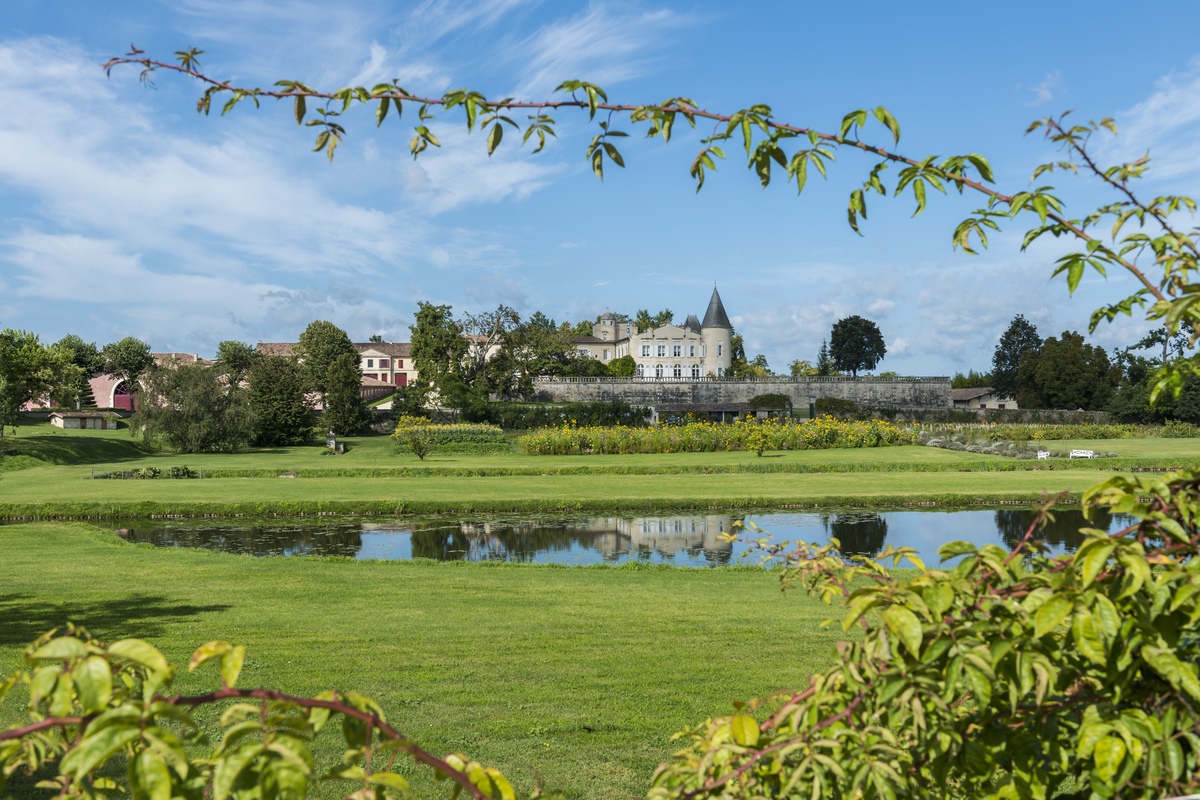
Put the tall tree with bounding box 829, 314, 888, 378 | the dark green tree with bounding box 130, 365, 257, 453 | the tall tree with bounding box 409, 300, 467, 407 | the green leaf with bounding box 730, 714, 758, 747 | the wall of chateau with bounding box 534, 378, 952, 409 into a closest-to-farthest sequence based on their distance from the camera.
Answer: the green leaf with bounding box 730, 714, 758, 747 < the dark green tree with bounding box 130, 365, 257, 453 < the tall tree with bounding box 409, 300, 467, 407 < the wall of chateau with bounding box 534, 378, 952, 409 < the tall tree with bounding box 829, 314, 888, 378

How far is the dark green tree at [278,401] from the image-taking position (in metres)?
48.1

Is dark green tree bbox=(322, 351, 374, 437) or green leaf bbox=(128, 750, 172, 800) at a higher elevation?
dark green tree bbox=(322, 351, 374, 437)

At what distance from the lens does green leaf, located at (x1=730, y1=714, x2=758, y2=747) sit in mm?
1944

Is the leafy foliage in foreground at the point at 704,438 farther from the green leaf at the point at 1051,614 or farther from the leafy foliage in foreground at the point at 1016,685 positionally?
the green leaf at the point at 1051,614

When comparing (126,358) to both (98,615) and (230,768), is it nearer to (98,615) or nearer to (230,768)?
(98,615)

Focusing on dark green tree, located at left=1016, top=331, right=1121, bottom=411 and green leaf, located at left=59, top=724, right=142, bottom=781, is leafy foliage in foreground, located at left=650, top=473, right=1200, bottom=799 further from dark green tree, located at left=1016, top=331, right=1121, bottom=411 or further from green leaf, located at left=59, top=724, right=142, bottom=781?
dark green tree, located at left=1016, top=331, right=1121, bottom=411

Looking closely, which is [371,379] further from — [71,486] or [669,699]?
[669,699]

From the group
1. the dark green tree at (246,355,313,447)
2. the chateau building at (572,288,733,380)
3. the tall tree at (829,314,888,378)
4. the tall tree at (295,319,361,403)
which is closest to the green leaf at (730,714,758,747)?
the dark green tree at (246,355,313,447)

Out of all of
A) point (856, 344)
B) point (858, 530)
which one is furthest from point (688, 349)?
point (858, 530)

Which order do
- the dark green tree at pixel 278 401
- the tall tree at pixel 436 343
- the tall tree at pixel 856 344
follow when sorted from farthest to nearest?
the tall tree at pixel 856 344, the tall tree at pixel 436 343, the dark green tree at pixel 278 401

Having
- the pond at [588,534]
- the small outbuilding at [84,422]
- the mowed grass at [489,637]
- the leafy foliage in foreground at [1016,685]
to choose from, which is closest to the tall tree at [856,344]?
the small outbuilding at [84,422]

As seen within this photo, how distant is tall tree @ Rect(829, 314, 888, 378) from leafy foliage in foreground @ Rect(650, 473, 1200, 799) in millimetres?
126719

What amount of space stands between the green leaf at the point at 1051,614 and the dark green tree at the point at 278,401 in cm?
4865

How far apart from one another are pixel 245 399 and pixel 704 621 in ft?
127
